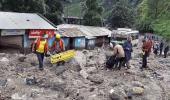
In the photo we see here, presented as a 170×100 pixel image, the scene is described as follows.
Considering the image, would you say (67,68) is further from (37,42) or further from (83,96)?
(83,96)

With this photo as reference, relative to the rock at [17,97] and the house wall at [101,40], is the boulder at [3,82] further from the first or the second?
the house wall at [101,40]

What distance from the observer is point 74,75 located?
57.4 feet

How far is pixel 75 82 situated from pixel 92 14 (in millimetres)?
42038

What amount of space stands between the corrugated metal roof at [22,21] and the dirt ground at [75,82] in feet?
30.3

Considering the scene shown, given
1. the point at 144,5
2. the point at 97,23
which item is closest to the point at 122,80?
the point at 97,23

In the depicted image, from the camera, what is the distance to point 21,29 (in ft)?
96.2

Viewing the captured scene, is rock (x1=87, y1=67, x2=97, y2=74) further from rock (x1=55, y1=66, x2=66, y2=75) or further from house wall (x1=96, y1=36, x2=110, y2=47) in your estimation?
house wall (x1=96, y1=36, x2=110, y2=47)

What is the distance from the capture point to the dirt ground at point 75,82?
14711mm

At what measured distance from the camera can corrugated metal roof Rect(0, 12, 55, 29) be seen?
2878 cm

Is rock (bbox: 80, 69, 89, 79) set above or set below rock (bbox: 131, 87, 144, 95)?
above

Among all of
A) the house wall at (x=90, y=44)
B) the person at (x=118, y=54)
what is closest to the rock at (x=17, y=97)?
the person at (x=118, y=54)

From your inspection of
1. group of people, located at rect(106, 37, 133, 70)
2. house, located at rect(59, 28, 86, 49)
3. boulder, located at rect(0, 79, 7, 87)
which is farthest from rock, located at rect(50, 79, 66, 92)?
house, located at rect(59, 28, 86, 49)

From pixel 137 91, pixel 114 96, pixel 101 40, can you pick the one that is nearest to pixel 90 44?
pixel 101 40

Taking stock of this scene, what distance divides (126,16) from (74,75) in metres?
56.7
